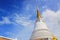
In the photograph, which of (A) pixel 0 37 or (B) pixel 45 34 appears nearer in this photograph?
(A) pixel 0 37

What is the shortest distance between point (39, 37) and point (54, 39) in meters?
0.79

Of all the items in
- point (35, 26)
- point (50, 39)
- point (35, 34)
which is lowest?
point (50, 39)

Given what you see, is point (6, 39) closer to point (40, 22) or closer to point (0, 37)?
point (0, 37)

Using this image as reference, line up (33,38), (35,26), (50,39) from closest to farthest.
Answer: (50,39) < (33,38) < (35,26)

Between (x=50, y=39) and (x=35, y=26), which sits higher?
(x=35, y=26)

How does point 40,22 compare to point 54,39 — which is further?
point 40,22

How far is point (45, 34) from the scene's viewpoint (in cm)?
795

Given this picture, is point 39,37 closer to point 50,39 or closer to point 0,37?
point 50,39

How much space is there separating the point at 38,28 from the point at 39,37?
0.70 metres

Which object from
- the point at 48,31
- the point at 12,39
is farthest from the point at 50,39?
the point at 12,39

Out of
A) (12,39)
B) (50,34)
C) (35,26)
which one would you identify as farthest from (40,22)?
(12,39)

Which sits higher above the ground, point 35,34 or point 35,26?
point 35,26

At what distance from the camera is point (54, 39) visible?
25.3 ft

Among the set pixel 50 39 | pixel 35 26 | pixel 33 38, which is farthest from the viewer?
pixel 35 26
